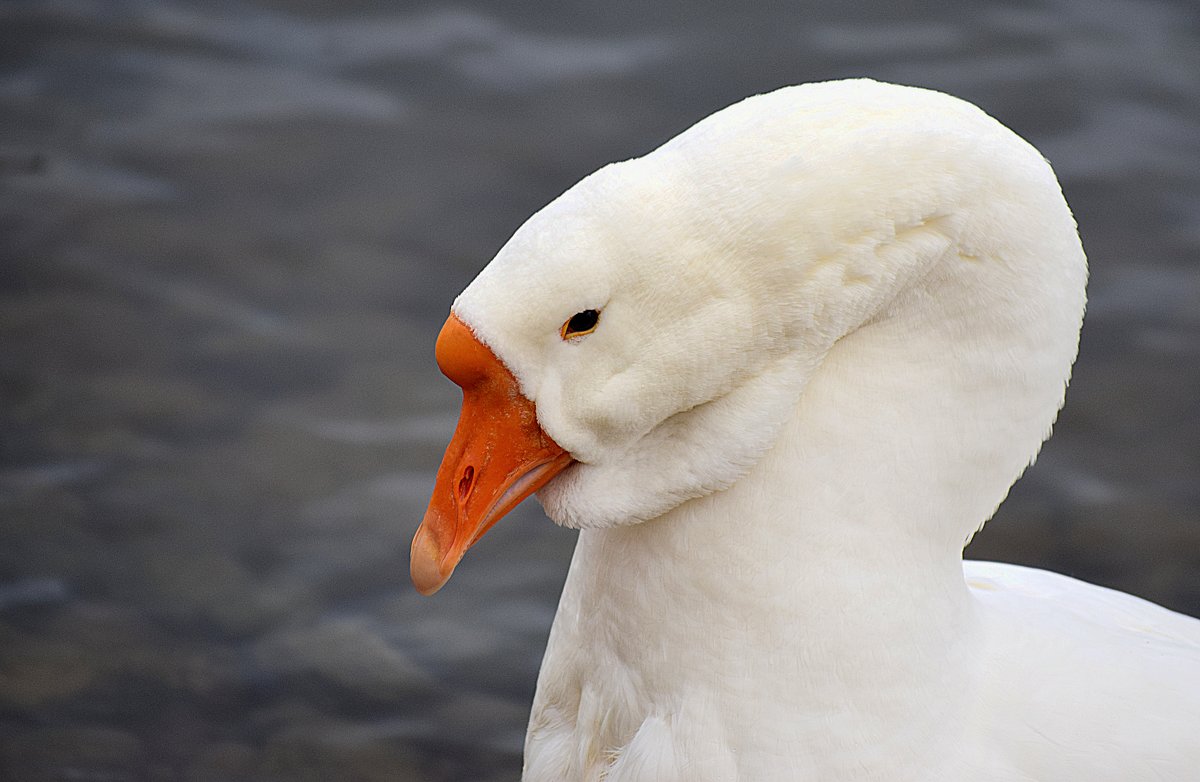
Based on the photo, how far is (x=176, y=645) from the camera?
4121 mm

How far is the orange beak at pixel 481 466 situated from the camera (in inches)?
80.7

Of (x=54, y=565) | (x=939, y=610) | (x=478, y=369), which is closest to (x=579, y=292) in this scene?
(x=478, y=369)

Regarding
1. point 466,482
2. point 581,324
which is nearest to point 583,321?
point 581,324

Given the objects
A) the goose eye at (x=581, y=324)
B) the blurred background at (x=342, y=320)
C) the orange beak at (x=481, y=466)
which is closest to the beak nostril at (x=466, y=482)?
the orange beak at (x=481, y=466)

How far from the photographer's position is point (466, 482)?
2129 millimetres

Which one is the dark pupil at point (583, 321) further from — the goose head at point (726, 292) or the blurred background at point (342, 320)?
the blurred background at point (342, 320)

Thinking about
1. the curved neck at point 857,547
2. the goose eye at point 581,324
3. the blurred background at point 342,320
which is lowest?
the blurred background at point 342,320

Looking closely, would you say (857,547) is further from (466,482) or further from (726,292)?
(466,482)

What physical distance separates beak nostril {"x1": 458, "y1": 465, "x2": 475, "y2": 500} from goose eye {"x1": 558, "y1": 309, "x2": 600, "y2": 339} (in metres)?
0.27

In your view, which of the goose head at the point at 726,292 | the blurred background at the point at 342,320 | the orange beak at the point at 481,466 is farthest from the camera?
the blurred background at the point at 342,320

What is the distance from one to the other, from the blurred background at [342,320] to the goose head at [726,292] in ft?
6.61

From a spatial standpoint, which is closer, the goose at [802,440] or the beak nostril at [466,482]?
the goose at [802,440]

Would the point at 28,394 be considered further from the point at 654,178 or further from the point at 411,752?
the point at 654,178

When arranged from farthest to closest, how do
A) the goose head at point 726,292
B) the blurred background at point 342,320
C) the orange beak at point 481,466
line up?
1. the blurred background at point 342,320
2. the orange beak at point 481,466
3. the goose head at point 726,292
